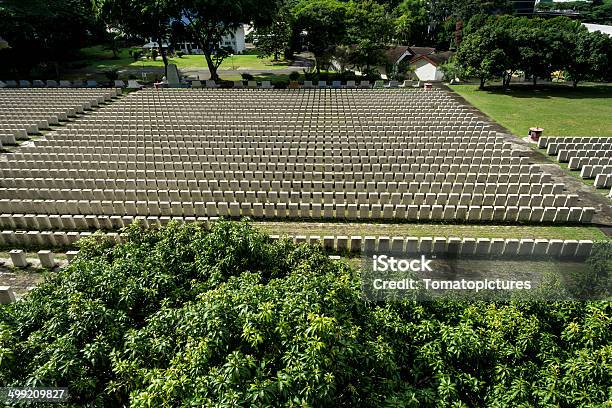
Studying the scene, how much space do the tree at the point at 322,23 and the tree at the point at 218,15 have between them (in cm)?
413

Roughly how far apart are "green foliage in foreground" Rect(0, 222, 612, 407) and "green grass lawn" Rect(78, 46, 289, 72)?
59.9 metres

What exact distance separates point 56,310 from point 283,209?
36.2ft

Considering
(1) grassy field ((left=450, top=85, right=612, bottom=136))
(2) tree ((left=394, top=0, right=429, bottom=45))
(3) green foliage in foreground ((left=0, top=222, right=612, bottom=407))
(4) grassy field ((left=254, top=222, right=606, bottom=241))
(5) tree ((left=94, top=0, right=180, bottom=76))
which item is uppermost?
(2) tree ((left=394, top=0, right=429, bottom=45))

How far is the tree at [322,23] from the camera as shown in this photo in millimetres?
47938

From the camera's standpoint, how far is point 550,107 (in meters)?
37.4

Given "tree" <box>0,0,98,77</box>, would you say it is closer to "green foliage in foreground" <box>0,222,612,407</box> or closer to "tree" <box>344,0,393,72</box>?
"tree" <box>344,0,393,72</box>

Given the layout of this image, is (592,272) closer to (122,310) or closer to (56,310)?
(122,310)

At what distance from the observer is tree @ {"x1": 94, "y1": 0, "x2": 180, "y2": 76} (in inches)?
1585

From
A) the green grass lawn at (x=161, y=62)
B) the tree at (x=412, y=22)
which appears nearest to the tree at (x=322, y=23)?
the green grass lawn at (x=161, y=62)

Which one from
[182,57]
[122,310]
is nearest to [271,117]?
[122,310]

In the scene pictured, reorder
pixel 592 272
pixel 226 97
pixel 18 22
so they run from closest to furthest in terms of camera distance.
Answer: pixel 592 272
pixel 226 97
pixel 18 22

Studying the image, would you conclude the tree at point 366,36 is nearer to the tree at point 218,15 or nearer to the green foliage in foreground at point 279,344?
the tree at point 218,15

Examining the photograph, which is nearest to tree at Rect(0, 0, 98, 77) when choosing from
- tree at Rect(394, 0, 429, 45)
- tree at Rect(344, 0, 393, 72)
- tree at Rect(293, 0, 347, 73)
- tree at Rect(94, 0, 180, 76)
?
tree at Rect(94, 0, 180, 76)

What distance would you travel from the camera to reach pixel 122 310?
24.2ft
